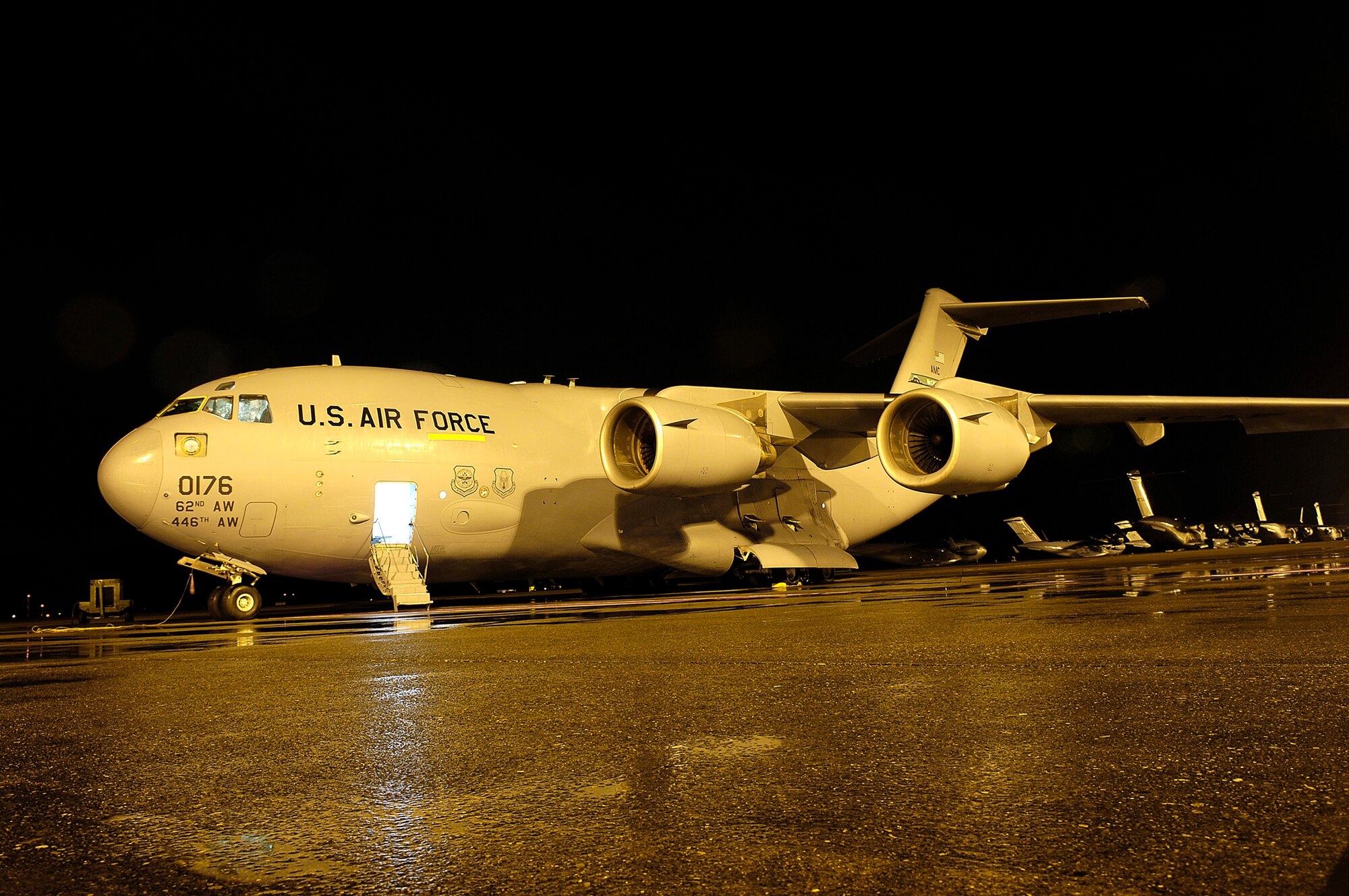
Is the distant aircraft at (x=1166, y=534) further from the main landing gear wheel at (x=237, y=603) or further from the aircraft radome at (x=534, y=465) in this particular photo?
the main landing gear wheel at (x=237, y=603)

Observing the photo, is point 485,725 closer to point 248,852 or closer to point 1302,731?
point 248,852

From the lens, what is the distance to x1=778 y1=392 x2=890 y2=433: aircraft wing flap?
1516 cm

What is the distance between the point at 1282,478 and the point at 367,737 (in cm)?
7132

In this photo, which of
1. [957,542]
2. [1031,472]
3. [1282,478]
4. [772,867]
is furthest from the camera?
[1282,478]

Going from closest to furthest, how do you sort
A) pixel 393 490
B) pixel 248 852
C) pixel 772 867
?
pixel 772 867, pixel 248 852, pixel 393 490

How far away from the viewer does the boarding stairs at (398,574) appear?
13156 millimetres

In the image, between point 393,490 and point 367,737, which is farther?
point 393,490

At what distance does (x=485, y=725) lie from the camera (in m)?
3.25

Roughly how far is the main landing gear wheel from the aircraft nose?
1342 millimetres

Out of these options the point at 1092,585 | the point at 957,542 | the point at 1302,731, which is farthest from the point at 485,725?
the point at 957,542

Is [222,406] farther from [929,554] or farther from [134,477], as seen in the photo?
[929,554]

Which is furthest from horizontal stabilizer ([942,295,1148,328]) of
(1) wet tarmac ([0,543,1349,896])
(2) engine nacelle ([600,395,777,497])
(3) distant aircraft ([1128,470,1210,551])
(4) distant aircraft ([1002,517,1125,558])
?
(3) distant aircraft ([1128,470,1210,551])

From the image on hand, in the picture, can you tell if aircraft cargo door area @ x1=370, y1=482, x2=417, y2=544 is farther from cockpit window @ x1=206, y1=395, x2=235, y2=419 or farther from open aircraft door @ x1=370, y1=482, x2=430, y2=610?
cockpit window @ x1=206, y1=395, x2=235, y2=419

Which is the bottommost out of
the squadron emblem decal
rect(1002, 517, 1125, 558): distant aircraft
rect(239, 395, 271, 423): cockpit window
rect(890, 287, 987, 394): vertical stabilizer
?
rect(1002, 517, 1125, 558): distant aircraft
